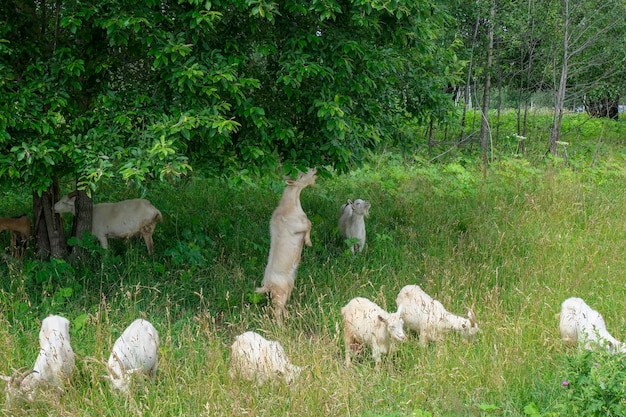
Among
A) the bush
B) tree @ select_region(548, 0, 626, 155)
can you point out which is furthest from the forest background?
tree @ select_region(548, 0, 626, 155)

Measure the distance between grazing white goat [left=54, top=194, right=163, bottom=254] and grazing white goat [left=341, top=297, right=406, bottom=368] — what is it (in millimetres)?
3186

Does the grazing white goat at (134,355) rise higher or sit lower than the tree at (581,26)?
lower

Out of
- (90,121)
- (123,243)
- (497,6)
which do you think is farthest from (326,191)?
(497,6)

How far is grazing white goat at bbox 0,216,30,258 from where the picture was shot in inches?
307

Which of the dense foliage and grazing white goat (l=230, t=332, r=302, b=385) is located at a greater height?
the dense foliage

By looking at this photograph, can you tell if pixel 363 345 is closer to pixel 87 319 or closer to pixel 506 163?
pixel 87 319

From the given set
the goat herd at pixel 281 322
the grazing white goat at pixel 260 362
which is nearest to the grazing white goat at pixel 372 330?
the goat herd at pixel 281 322

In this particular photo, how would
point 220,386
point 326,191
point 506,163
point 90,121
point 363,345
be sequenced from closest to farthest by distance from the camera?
point 220,386
point 363,345
point 90,121
point 326,191
point 506,163

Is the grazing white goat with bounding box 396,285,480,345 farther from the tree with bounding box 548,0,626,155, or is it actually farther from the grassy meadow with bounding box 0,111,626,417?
the tree with bounding box 548,0,626,155

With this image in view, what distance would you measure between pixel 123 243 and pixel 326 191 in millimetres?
3444

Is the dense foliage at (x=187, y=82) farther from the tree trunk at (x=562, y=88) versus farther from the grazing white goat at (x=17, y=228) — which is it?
the tree trunk at (x=562, y=88)

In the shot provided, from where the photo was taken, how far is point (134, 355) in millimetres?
4688

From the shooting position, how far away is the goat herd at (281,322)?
454 centimetres

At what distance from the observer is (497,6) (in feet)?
50.3
